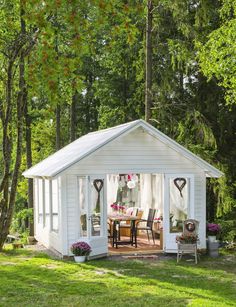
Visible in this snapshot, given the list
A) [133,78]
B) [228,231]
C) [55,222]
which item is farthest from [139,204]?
[133,78]

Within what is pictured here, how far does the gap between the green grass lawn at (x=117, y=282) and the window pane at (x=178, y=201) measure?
1.15 meters

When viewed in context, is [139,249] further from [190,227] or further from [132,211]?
[132,211]

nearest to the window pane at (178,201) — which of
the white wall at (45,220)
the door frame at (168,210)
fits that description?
the door frame at (168,210)

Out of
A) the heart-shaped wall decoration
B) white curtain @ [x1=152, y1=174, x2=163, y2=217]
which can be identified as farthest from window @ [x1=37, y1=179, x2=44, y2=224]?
the heart-shaped wall decoration

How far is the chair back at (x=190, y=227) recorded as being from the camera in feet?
41.4

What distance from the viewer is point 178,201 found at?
13.5m

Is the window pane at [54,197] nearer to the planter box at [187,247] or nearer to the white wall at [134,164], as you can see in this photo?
the white wall at [134,164]

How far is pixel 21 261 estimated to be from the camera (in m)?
12.6

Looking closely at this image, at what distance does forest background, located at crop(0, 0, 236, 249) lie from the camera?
5.46m

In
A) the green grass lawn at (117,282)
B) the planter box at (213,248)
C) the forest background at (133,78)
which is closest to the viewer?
the forest background at (133,78)

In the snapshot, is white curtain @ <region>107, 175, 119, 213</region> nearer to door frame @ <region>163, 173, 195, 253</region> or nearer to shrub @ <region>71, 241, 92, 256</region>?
door frame @ <region>163, 173, 195, 253</region>

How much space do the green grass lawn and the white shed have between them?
0.83 meters

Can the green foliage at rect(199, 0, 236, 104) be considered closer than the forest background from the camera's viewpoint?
No

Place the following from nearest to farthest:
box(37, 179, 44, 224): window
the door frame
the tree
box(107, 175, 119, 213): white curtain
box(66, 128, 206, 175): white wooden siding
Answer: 1. box(66, 128, 206, 175): white wooden siding
2. the door frame
3. the tree
4. box(37, 179, 44, 224): window
5. box(107, 175, 119, 213): white curtain
